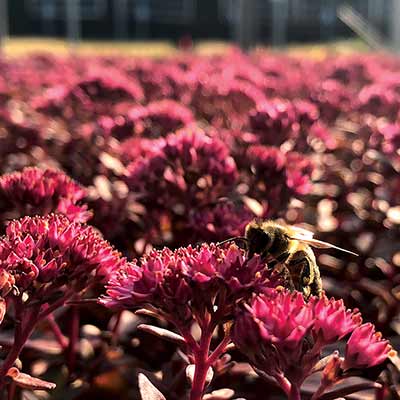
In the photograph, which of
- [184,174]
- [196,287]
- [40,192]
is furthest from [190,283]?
[184,174]

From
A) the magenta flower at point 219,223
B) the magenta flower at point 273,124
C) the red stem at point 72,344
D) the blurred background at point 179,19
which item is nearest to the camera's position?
the magenta flower at point 219,223

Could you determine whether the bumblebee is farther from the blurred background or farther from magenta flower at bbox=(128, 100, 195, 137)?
the blurred background

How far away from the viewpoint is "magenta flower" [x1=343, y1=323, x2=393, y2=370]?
1363mm

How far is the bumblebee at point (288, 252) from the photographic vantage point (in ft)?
5.36

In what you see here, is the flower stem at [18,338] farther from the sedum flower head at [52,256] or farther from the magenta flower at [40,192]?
the magenta flower at [40,192]

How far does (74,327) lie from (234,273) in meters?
0.83

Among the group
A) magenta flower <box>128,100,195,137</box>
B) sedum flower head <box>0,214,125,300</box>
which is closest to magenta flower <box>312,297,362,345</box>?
sedum flower head <box>0,214,125,300</box>

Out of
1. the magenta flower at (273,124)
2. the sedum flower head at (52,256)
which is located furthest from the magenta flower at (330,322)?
the magenta flower at (273,124)

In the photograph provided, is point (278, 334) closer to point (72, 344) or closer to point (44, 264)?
point (44, 264)

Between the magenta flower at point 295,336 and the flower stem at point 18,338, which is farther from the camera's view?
the flower stem at point 18,338

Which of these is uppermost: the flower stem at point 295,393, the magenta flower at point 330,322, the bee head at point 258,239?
the bee head at point 258,239

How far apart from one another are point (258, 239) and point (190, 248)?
7.8 inches

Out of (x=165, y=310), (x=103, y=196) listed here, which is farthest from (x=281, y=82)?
(x=165, y=310)

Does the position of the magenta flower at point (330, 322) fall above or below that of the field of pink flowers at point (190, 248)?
above
